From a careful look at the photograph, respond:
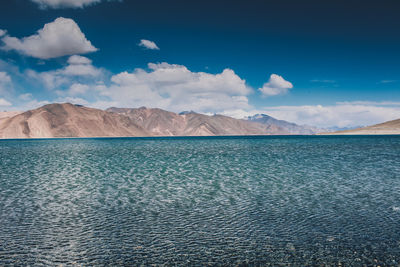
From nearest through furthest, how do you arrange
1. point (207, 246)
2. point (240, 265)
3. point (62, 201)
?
point (240, 265)
point (207, 246)
point (62, 201)

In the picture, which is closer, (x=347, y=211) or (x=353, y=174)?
(x=347, y=211)

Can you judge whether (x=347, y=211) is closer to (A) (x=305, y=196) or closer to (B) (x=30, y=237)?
(A) (x=305, y=196)

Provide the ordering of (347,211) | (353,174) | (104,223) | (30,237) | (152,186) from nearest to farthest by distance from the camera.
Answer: (30,237) → (104,223) → (347,211) → (152,186) → (353,174)

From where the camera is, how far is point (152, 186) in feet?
81.0

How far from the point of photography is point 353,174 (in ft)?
98.3

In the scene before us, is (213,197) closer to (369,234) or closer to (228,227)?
(228,227)

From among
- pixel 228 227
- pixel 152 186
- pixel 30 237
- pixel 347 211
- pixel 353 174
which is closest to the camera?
pixel 30 237

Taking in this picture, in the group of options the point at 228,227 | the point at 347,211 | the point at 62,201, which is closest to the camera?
the point at 228,227

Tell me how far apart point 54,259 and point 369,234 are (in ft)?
41.5

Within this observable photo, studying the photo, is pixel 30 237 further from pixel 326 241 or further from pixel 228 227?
pixel 326 241

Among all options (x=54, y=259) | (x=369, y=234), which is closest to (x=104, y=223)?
(x=54, y=259)

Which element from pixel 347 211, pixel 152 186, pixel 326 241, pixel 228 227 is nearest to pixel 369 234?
pixel 326 241

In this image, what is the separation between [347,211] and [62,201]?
17.7 metres

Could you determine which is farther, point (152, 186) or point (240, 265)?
point (152, 186)
